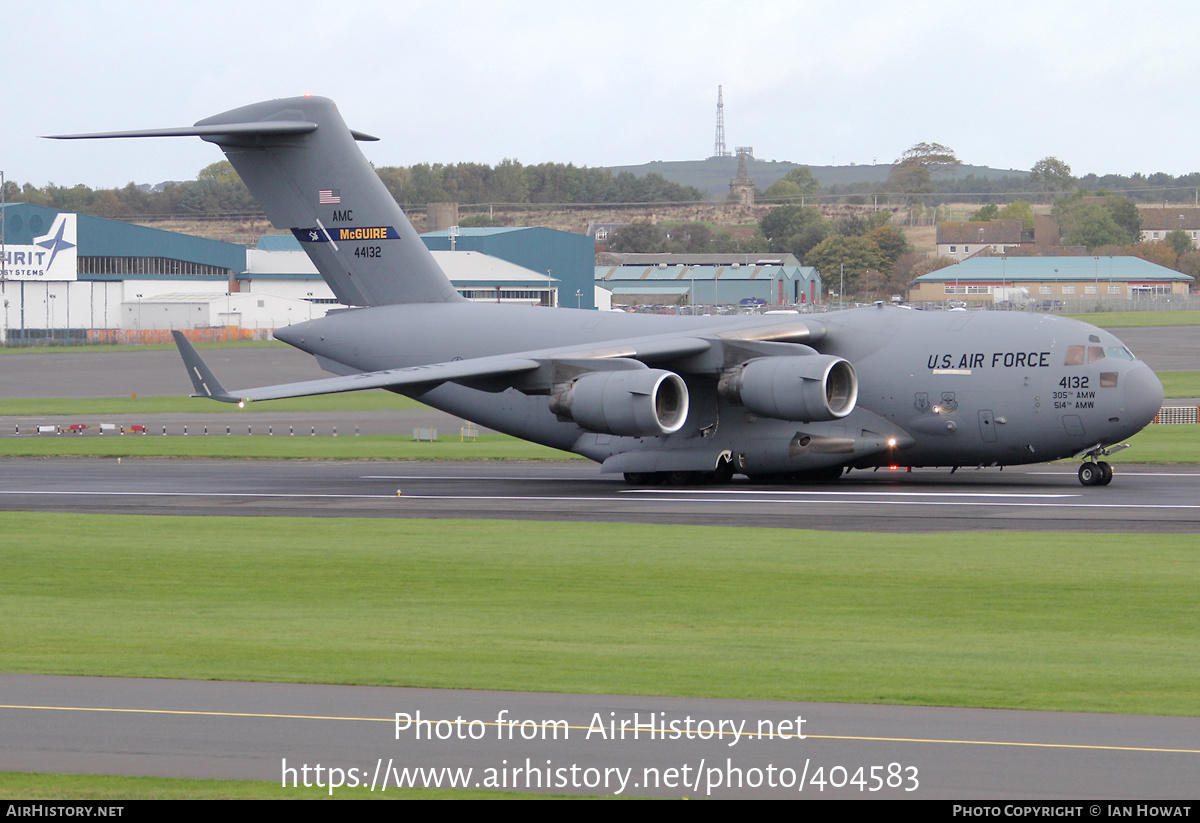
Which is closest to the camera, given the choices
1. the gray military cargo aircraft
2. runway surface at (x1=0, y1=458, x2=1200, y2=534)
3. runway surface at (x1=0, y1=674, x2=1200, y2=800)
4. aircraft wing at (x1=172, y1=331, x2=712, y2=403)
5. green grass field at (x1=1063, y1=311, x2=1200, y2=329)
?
runway surface at (x1=0, y1=674, x2=1200, y2=800)

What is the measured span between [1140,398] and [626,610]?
15.0 metres

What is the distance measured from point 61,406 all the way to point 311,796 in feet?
174

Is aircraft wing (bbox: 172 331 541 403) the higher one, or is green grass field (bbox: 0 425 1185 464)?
aircraft wing (bbox: 172 331 541 403)

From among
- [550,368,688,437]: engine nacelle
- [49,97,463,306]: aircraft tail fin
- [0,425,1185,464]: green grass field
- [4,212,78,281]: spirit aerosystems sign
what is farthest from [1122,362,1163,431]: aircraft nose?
[4,212,78,281]: spirit aerosystems sign

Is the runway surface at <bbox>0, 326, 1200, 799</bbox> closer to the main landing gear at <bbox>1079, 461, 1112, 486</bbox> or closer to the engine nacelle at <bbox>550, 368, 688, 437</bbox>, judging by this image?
the engine nacelle at <bbox>550, 368, 688, 437</bbox>

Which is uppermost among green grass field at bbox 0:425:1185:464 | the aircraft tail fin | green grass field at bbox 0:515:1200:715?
the aircraft tail fin

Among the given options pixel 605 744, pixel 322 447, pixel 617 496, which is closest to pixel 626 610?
pixel 605 744

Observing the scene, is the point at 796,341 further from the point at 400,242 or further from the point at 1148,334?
the point at 1148,334

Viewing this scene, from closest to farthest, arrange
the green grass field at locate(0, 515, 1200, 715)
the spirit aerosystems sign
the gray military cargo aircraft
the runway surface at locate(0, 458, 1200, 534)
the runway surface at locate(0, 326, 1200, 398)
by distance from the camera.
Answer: the green grass field at locate(0, 515, 1200, 715), the runway surface at locate(0, 458, 1200, 534), the gray military cargo aircraft, the runway surface at locate(0, 326, 1200, 398), the spirit aerosystems sign

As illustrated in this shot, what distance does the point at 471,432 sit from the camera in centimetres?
4372

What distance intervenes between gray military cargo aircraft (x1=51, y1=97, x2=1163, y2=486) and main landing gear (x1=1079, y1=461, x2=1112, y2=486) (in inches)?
1.1

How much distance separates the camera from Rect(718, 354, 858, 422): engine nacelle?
87.0 feet

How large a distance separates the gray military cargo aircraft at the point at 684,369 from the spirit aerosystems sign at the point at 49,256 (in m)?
67.9

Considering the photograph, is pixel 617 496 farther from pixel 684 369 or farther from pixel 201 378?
pixel 201 378
